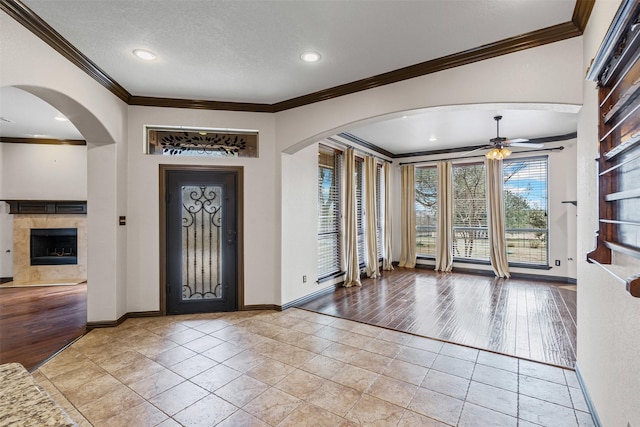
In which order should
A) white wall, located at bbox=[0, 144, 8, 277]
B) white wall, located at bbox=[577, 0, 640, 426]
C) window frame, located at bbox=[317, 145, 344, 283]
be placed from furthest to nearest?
white wall, located at bbox=[0, 144, 8, 277] → window frame, located at bbox=[317, 145, 344, 283] → white wall, located at bbox=[577, 0, 640, 426]

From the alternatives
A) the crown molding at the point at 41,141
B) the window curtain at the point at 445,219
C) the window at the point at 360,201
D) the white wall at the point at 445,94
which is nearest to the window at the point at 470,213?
the window curtain at the point at 445,219

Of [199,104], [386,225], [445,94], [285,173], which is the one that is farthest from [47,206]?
[445,94]

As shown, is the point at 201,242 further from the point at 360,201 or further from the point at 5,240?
the point at 5,240

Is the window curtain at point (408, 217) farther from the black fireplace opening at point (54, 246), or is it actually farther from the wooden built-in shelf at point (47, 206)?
the black fireplace opening at point (54, 246)

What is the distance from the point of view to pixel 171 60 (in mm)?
3004

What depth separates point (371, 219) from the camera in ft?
20.7

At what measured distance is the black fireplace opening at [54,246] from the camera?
20.4 ft

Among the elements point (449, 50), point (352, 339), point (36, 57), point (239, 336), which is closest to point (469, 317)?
point (352, 339)

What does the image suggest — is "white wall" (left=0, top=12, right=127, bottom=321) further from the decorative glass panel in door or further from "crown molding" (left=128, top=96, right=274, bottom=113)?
the decorative glass panel in door

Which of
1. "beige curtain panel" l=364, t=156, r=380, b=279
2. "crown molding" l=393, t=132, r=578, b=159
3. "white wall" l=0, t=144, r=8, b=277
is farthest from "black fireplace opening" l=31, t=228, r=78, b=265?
"crown molding" l=393, t=132, r=578, b=159

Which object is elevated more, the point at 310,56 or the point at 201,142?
the point at 310,56

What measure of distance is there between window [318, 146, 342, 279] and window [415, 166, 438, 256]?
9.06ft

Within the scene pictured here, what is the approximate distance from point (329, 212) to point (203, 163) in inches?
92.2

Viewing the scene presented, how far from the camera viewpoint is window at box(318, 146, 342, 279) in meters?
5.33
